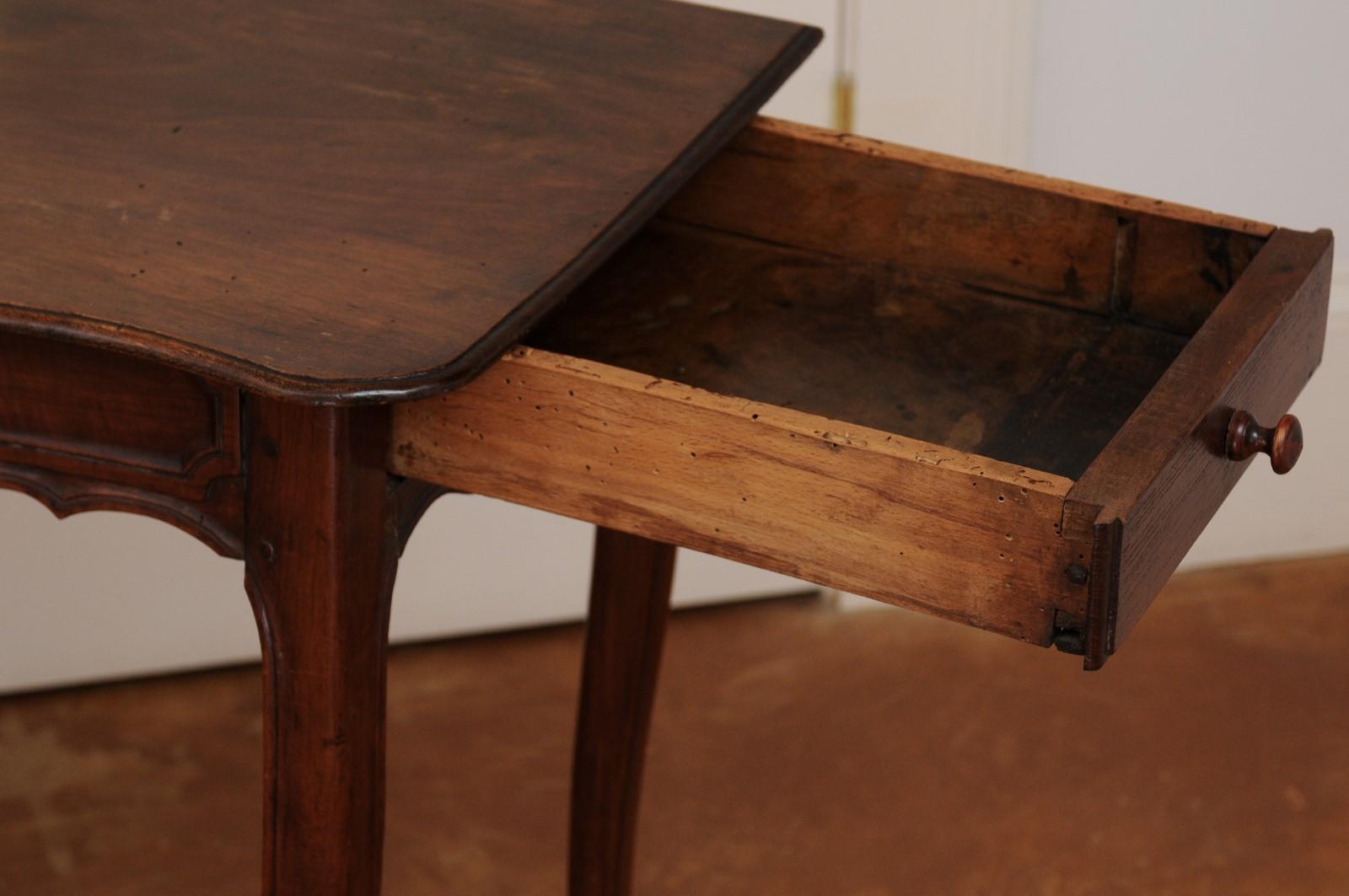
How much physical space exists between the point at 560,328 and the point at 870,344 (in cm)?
22

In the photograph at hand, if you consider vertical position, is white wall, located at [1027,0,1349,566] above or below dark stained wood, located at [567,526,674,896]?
above

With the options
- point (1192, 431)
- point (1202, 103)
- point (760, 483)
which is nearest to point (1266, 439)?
point (1192, 431)

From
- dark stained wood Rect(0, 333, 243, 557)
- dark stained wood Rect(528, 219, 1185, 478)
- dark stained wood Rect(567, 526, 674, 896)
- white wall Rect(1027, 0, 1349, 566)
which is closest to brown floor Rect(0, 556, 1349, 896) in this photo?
dark stained wood Rect(567, 526, 674, 896)

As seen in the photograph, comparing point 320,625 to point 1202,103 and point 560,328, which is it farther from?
point 1202,103

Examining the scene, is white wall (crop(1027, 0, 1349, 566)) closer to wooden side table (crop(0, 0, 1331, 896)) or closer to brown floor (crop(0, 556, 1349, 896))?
brown floor (crop(0, 556, 1349, 896))

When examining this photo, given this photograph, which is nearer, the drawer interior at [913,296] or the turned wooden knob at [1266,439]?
the turned wooden knob at [1266,439]

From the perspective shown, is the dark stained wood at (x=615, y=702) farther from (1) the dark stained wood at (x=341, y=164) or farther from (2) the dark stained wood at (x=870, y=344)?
(1) the dark stained wood at (x=341, y=164)

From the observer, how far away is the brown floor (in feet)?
5.99

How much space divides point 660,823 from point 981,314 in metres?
0.83

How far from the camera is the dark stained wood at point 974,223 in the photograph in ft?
3.88

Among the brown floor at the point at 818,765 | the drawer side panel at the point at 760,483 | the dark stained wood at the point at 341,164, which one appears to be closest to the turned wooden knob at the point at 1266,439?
the drawer side panel at the point at 760,483

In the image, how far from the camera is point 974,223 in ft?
4.13

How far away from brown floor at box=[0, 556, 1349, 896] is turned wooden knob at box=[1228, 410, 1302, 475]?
0.92 m

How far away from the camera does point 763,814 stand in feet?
6.28
